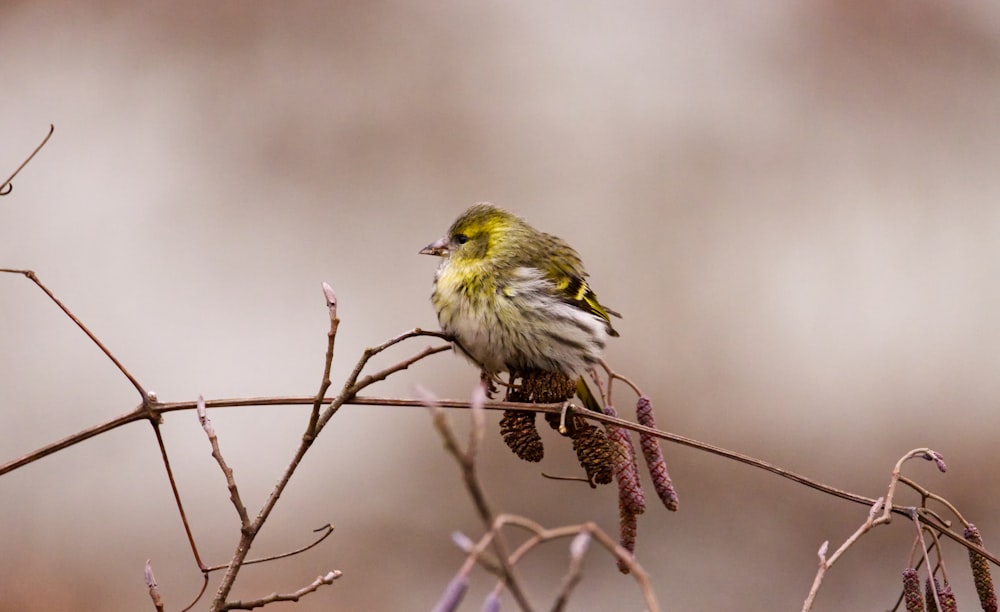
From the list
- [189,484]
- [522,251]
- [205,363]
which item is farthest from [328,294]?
[205,363]

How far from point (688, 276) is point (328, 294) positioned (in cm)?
339

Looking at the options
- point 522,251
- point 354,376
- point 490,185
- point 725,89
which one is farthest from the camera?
point 725,89

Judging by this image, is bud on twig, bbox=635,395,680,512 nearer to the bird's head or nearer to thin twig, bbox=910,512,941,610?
thin twig, bbox=910,512,941,610

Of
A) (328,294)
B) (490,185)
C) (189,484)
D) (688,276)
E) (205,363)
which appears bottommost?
(189,484)

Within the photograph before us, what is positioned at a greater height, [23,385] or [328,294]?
[328,294]

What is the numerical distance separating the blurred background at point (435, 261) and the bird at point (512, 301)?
58.6 inches

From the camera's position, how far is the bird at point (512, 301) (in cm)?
174

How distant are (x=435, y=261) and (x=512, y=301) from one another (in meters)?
2.46

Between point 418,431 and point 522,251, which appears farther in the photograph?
point 418,431

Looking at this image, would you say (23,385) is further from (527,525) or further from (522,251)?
(527,525)

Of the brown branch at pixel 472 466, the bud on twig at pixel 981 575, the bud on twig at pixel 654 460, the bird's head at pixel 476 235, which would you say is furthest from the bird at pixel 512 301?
the brown branch at pixel 472 466

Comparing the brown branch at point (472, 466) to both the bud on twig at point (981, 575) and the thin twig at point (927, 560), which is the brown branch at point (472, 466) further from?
the bud on twig at point (981, 575)

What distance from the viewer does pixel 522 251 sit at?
→ 193 centimetres

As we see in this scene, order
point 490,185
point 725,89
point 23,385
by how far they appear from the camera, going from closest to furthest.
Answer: point 23,385, point 490,185, point 725,89
